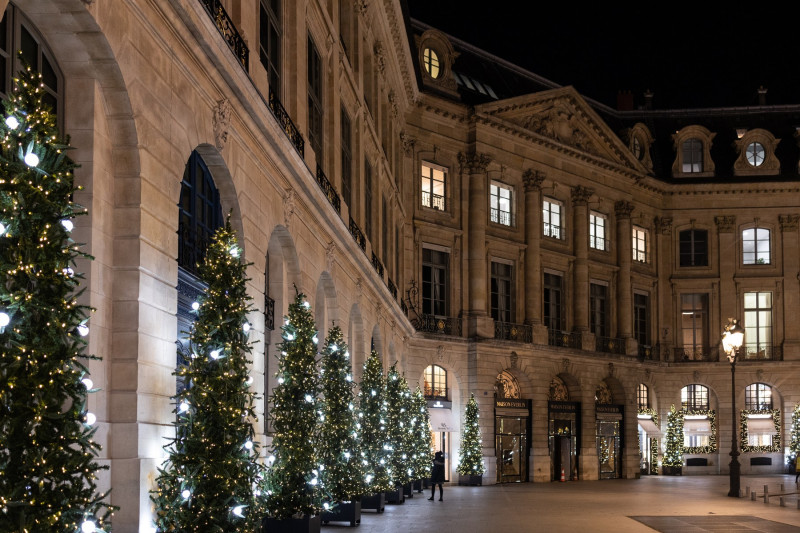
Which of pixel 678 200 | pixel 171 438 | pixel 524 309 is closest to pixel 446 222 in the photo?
pixel 524 309

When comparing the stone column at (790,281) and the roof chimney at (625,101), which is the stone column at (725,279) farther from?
the roof chimney at (625,101)

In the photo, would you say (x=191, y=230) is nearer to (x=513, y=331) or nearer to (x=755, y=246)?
(x=513, y=331)

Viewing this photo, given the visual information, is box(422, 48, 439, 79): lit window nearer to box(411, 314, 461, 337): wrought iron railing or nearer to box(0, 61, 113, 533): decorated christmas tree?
box(411, 314, 461, 337): wrought iron railing

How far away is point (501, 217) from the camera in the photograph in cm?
5103

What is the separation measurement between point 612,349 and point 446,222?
12.3 m

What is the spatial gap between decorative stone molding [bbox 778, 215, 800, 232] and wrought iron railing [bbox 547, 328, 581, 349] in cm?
1541

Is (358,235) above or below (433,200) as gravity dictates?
below

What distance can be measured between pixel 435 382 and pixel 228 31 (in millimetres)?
33443

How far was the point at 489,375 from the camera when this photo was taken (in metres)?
48.7

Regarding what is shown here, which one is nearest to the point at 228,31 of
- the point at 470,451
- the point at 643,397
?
the point at 470,451

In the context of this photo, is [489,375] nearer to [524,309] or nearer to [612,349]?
[524,309]

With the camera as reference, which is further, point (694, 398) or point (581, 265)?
point (694, 398)

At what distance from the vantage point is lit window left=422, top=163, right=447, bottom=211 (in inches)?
1913

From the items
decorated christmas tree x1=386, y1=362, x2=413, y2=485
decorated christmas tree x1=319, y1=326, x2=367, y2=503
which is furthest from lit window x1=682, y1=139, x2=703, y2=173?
decorated christmas tree x1=319, y1=326, x2=367, y2=503
